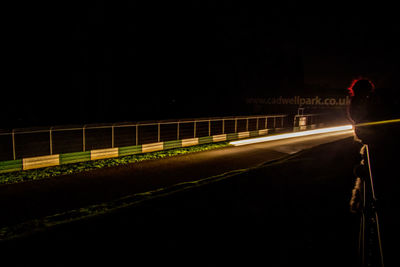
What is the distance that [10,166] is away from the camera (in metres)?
10.9

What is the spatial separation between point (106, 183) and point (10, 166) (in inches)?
178

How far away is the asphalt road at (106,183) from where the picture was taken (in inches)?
301

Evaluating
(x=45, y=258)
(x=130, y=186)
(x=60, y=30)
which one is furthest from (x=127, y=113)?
(x=45, y=258)

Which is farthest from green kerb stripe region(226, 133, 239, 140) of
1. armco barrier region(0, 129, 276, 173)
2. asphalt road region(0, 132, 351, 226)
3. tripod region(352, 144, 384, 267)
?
tripod region(352, 144, 384, 267)

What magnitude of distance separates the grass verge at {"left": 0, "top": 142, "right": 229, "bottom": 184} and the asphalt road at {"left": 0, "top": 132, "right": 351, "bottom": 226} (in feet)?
1.82

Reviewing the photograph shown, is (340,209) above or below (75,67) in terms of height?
below

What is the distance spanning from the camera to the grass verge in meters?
10.3

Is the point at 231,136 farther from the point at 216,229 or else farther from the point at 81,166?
the point at 216,229

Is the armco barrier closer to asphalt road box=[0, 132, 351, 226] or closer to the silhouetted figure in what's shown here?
asphalt road box=[0, 132, 351, 226]

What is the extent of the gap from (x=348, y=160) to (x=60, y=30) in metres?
60.8

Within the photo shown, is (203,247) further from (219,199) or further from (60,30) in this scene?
(60,30)

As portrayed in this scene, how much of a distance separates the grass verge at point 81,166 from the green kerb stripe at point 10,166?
0.74ft

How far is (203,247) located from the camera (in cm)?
525

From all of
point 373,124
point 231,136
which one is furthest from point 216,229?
point 231,136
